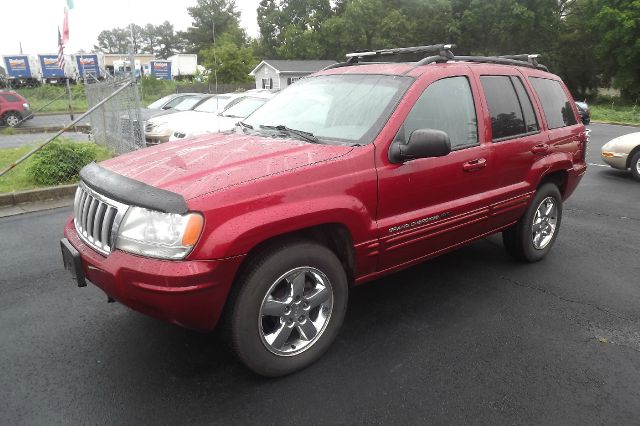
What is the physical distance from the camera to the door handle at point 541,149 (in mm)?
4273

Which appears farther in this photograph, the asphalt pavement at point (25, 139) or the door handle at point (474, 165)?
the asphalt pavement at point (25, 139)

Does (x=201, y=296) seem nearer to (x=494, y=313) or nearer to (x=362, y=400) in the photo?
(x=362, y=400)

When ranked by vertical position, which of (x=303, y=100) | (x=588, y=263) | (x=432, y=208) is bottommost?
Result: (x=588, y=263)

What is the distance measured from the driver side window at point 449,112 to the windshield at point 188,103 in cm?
1151

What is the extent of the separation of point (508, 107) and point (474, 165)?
0.80m

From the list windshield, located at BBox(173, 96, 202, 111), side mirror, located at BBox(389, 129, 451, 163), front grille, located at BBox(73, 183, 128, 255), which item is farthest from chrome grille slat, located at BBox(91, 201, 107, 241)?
windshield, located at BBox(173, 96, 202, 111)

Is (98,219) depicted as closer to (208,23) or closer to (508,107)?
(508,107)

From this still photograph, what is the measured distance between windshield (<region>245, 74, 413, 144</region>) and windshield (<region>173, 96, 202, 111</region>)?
10748 millimetres

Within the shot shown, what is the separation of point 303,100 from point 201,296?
201 cm

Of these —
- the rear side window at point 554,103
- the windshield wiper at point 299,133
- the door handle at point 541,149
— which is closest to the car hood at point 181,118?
the windshield wiper at point 299,133

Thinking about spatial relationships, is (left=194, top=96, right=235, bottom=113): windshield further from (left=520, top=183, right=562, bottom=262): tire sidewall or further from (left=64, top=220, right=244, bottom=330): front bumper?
(left=64, top=220, right=244, bottom=330): front bumper

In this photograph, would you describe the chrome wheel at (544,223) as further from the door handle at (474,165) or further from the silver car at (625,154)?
the silver car at (625,154)

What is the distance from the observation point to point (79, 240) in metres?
3.03

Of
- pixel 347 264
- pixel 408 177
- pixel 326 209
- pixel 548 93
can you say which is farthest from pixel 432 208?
pixel 548 93
